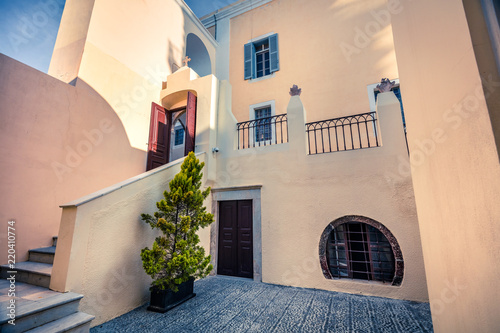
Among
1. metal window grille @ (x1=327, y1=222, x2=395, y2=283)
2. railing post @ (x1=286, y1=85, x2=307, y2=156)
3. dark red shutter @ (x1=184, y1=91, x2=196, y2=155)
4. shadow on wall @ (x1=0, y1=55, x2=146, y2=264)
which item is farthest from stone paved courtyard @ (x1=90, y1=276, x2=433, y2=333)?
dark red shutter @ (x1=184, y1=91, x2=196, y2=155)

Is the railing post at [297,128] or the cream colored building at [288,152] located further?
the railing post at [297,128]

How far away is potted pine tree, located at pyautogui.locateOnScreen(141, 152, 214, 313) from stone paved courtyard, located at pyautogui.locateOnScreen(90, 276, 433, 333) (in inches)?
10.2

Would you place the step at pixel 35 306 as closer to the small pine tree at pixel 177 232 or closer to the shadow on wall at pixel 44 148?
the small pine tree at pixel 177 232

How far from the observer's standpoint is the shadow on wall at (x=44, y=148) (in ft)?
13.1

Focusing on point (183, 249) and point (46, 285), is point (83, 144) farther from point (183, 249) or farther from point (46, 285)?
point (183, 249)

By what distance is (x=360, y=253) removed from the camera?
486cm

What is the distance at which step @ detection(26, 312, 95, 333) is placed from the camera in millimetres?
2389

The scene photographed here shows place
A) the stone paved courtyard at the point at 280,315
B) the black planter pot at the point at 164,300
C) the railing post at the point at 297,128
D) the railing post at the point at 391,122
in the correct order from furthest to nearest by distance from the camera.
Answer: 1. the railing post at the point at 297,128
2. the railing post at the point at 391,122
3. the black planter pot at the point at 164,300
4. the stone paved courtyard at the point at 280,315

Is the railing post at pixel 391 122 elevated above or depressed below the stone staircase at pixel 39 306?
above

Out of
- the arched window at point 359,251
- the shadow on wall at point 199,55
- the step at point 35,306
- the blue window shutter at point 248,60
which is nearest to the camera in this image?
the step at point 35,306

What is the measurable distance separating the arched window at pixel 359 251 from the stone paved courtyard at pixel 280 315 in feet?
1.65

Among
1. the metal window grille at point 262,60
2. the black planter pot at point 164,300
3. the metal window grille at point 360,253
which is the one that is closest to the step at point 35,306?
the black planter pot at point 164,300
